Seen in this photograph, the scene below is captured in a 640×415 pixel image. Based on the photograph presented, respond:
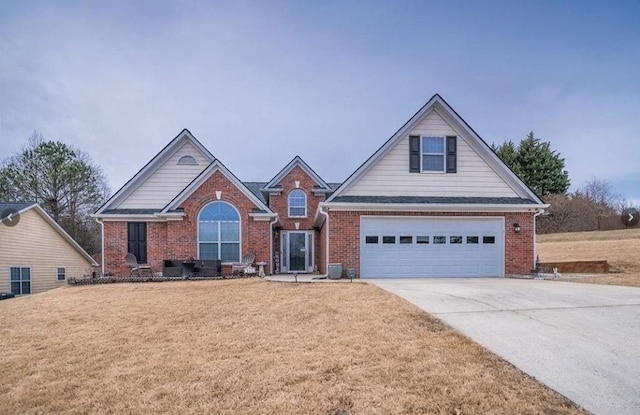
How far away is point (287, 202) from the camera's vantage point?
20781mm

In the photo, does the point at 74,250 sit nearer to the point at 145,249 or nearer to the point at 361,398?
the point at 145,249

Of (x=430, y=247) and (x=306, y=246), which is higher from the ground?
(x=430, y=247)

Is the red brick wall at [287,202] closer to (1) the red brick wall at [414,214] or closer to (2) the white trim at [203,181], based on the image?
(2) the white trim at [203,181]

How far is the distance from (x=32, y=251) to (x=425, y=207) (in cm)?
2170

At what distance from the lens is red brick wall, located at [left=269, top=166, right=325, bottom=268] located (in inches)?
801

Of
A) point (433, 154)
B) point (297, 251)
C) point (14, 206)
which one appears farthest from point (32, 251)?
point (433, 154)

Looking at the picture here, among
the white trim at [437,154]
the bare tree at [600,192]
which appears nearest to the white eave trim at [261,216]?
the white trim at [437,154]

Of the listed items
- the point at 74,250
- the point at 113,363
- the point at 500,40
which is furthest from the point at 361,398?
the point at 74,250

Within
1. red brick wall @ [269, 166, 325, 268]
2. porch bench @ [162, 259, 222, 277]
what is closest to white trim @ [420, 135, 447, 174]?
red brick wall @ [269, 166, 325, 268]

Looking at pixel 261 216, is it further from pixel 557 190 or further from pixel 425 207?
pixel 557 190

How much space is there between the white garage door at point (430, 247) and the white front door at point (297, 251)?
21.5 feet

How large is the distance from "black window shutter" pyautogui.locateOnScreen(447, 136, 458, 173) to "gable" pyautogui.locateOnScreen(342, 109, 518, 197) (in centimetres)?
14

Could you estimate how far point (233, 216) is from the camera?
54.3 feet

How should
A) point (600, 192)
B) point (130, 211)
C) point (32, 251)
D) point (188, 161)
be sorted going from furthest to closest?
point (600, 192), point (32, 251), point (188, 161), point (130, 211)
